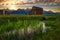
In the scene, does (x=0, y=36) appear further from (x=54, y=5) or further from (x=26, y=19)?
(x=54, y=5)

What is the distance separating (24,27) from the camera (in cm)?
271

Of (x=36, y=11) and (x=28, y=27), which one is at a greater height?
(x=36, y=11)

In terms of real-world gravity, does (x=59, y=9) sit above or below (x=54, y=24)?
above

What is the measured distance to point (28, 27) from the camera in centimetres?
271

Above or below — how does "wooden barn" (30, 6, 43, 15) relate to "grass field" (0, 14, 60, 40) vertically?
above

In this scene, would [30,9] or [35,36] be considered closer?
[35,36]

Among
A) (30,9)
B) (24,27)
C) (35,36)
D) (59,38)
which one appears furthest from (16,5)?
(59,38)

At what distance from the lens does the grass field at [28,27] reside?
2.65m

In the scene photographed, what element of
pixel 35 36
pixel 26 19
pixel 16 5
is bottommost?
pixel 35 36

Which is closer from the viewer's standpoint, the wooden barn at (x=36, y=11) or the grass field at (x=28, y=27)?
the grass field at (x=28, y=27)

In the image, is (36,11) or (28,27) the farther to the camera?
(36,11)

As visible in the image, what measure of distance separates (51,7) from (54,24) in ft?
1.20

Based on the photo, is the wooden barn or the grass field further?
the wooden barn

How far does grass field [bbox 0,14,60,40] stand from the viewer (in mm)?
2652
